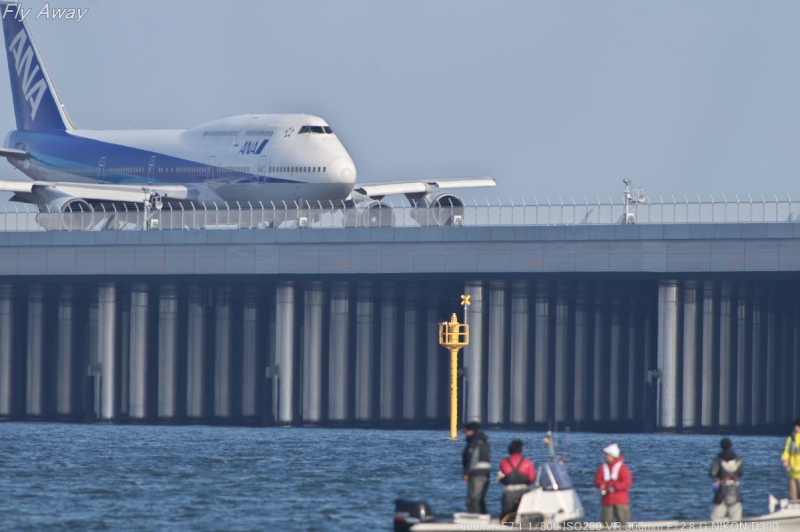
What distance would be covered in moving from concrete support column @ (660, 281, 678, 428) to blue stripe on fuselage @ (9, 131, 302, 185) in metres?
24.2

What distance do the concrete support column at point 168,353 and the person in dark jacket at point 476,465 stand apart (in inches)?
1826

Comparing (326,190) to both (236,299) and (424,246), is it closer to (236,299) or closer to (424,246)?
(236,299)

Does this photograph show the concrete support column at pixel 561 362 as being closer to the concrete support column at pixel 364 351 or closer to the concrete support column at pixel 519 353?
the concrete support column at pixel 519 353

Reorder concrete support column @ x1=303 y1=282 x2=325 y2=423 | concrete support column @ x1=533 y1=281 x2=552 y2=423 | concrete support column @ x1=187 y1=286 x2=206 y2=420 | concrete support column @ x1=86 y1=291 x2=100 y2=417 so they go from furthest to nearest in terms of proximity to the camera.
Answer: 1. concrete support column @ x1=187 y1=286 x2=206 y2=420
2. concrete support column @ x1=86 y1=291 x2=100 y2=417
3. concrete support column @ x1=303 y1=282 x2=325 y2=423
4. concrete support column @ x1=533 y1=281 x2=552 y2=423

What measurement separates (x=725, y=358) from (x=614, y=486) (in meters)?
44.5

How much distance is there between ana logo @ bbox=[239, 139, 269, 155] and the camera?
293ft

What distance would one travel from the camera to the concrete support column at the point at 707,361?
73.6 m

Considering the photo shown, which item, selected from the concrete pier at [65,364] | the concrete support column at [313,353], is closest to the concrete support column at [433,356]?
the concrete support column at [313,353]

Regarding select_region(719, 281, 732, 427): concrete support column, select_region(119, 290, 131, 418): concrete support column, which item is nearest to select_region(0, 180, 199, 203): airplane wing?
select_region(119, 290, 131, 418): concrete support column

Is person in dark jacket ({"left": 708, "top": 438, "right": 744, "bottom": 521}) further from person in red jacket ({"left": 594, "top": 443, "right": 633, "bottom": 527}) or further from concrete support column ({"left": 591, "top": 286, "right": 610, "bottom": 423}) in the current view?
concrete support column ({"left": 591, "top": 286, "right": 610, "bottom": 423})

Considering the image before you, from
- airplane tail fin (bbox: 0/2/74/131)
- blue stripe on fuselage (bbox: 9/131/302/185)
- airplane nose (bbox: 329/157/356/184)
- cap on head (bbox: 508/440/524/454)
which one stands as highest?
airplane tail fin (bbox: 0/2/74/131)

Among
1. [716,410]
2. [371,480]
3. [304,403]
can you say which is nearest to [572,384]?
[716,410]

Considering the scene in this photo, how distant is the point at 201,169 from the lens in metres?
92.7

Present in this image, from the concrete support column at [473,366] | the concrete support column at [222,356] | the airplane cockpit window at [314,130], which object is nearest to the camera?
the concrete support column at [473,366]
